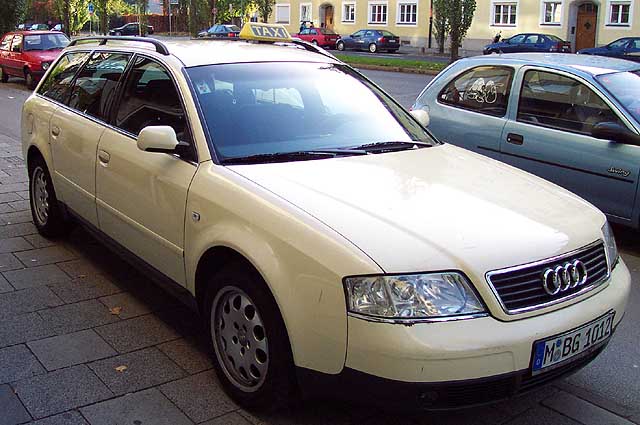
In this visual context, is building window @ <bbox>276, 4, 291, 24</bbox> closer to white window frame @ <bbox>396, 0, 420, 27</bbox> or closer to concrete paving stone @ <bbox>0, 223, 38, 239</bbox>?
white window frame @ <bbox>396, 0, 420, 27</bbox>

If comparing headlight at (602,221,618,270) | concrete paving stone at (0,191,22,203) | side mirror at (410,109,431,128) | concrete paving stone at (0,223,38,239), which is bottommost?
concrete paving stone at (0,223,38,239)

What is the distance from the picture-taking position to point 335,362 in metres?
3.02

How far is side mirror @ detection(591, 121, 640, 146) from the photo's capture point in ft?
20.1

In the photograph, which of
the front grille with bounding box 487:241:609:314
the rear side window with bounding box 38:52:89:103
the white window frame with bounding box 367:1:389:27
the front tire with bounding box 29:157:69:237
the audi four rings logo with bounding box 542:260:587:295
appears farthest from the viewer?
the white window frame with bounding box 367:1:389:27

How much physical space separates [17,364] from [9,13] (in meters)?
28.7

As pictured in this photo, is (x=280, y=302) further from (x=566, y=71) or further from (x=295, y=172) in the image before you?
(x=566, y=71)

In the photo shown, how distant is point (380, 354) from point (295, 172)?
118 cm

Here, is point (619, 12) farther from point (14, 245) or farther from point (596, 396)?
point (596, 396)

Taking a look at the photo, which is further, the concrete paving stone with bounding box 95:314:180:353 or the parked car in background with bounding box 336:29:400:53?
the parked car in background with bounding box 336:29:400:53

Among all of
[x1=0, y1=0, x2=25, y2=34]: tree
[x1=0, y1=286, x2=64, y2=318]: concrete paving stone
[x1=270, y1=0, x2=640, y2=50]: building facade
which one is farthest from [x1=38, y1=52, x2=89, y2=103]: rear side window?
[x1=270, y1=0, x2=640, y2=50]: building facade

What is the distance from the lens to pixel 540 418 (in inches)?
139

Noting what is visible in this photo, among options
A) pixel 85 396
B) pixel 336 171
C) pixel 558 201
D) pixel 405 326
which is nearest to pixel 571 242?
pixel 558 201

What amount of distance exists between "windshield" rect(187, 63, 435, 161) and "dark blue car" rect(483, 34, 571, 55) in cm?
3110

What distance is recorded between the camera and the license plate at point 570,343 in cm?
306
